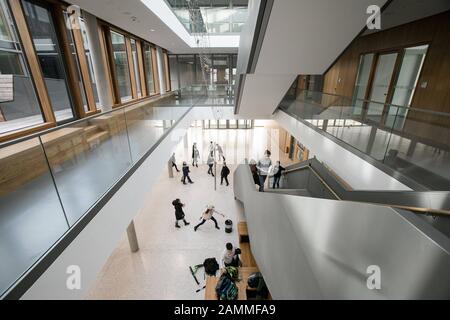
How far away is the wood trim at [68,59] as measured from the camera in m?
5.01

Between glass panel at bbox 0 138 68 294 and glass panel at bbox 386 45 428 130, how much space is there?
7.39m

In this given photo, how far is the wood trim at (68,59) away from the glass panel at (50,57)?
0.08 meters

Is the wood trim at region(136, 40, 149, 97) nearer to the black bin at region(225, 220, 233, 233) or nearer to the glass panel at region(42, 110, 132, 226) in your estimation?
the glass panel at region(42, 110, 132, 226)

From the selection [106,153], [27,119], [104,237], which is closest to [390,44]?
[106,153]

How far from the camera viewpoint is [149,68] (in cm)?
1198

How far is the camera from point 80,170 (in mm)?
3195

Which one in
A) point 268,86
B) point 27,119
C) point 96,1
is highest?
point 96,1

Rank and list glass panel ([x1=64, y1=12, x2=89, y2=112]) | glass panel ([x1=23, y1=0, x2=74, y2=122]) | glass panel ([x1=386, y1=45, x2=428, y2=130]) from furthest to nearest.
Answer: glass panel ([x1=386, y1=45, x2=428, y2=130]) → glass panel ([x1=64, y1=12, x2=89, y2=112]) → glass panel ([x1=23, y1=0, x2=74, y2=122])

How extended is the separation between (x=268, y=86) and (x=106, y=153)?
17.3ft

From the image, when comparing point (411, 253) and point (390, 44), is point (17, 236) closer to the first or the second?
point (411, 253)

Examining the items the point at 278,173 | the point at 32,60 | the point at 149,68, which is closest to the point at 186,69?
the point at 149,68

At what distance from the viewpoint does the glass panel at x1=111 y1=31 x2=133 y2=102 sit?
8.12m

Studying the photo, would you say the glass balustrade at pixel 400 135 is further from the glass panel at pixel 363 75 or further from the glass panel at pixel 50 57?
the glass panel at pixel 50 57

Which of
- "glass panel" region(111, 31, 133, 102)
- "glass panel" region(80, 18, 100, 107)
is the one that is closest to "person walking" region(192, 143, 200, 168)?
"glass panel" region(111, 31, 133, 102)
